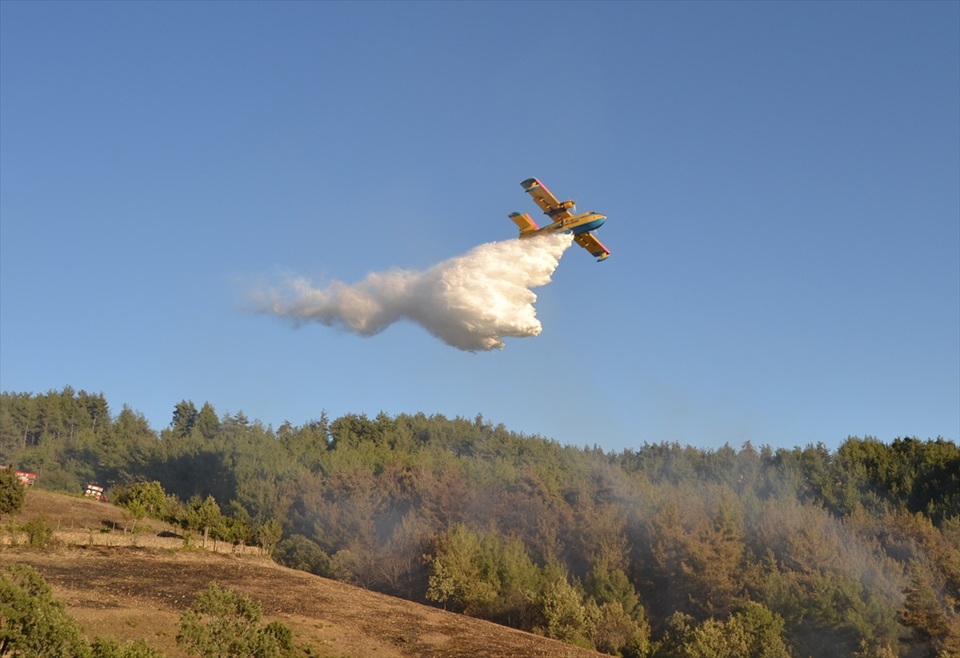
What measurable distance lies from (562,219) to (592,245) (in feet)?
8.77

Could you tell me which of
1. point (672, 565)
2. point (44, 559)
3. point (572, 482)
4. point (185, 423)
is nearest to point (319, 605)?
point (44, 559)

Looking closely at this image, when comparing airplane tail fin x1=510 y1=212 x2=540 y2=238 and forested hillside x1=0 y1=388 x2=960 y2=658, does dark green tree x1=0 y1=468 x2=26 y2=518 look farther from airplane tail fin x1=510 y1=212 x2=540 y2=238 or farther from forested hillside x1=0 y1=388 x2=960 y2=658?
airplane tail fin x1=510 y1=212 x2=540 y2=238

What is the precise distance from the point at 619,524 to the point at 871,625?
76.5 ft

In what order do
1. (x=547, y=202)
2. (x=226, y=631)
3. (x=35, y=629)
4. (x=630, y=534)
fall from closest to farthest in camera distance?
(x=35, y=629) → (x=226, y=631) → (x=547, y=202) → (x=630, y=534)

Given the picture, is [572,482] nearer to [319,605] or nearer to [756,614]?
[756,614]

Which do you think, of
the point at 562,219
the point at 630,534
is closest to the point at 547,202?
A: the point at 562,219

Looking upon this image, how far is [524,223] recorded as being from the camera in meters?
45.8

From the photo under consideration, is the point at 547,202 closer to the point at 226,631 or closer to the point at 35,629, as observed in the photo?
the point at 226,631

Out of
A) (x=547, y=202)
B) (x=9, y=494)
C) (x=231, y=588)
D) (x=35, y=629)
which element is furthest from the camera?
(x=9, y=494)

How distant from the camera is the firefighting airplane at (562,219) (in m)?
42.9

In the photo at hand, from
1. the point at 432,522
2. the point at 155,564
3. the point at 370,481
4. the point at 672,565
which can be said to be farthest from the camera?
the point at 370,481

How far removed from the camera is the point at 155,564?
52188 millimetres

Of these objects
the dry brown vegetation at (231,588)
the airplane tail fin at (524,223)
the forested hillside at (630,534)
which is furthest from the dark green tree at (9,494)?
the airplane tail fin at (524,223)

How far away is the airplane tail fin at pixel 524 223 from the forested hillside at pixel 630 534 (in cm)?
2413
